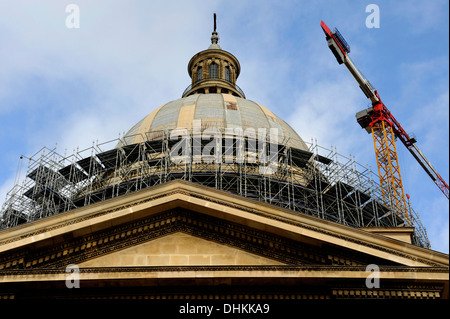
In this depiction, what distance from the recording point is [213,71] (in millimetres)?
62031

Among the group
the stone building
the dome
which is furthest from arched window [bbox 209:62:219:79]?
the stone building

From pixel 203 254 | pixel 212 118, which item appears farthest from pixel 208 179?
pixel 203 254

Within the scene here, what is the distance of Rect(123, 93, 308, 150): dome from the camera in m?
43.5

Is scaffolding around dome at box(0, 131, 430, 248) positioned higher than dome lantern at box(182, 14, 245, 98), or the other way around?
dome lantern at box(182, 14, 245, 98)

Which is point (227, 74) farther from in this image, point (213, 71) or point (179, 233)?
point (179, 233)

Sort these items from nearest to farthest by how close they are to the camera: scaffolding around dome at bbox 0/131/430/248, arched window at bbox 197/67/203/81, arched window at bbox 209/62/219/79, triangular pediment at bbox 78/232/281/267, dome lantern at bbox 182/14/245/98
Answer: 1. triangular pediment at bbox 78/232/281/267
2. scaffolding around dome at bbox 0/131/430/248
3. dome lantern at bbox 182/14/245/98
4. arched window at bbox 209/62/219/79
5. arched window at bbox 197/67/203/81

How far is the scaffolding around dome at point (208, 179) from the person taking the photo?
3697 centimetres

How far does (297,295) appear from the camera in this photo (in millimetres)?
17750

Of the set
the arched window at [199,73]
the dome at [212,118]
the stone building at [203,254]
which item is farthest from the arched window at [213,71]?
the stone building at [203,254]

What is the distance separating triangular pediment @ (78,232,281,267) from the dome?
883 inches

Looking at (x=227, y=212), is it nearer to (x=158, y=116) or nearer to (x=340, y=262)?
(x=340, y=262)

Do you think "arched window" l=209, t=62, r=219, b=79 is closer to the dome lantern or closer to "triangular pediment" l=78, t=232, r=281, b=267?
the dome lantern
